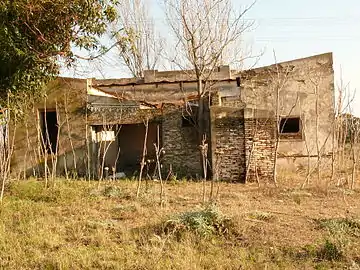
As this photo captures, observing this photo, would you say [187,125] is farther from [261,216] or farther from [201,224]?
[201,224]

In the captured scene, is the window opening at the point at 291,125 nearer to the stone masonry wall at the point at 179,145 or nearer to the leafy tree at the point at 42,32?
the stone masonry wall at the point at 179,145

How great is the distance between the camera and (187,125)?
14.5m

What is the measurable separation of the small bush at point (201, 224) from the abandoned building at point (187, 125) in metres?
4.91

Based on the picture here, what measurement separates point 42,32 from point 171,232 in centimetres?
455

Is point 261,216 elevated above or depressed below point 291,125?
below

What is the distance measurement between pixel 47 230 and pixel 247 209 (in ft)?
12.6

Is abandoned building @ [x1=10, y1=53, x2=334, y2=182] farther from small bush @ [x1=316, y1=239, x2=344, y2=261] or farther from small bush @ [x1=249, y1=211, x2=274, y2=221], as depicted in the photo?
small bush @ [x1=316, y1=239, x2=344, y2=261]

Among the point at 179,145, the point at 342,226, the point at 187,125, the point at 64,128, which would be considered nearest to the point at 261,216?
the point at 342,226

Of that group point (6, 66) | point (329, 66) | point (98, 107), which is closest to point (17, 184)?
point (6, 66)

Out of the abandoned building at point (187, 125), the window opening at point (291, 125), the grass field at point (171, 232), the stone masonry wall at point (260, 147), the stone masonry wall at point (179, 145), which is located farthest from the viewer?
the window opening at point (291, 125)

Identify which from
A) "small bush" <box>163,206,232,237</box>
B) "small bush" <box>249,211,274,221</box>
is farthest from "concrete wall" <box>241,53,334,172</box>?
"small bush" <box>163,206,232,237</box>

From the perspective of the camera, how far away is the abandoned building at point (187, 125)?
1305cm

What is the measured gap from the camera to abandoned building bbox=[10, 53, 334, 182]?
42.8ft

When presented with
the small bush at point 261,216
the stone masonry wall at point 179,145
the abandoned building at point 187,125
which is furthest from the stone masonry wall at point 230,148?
the small bush at point 261,216
